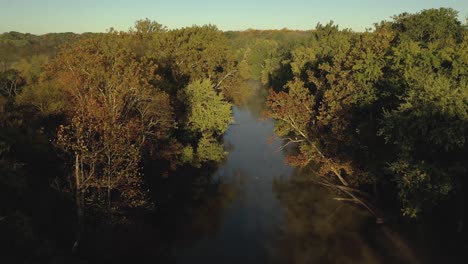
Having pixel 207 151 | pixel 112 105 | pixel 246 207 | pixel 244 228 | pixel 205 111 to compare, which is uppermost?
pixel 112 105

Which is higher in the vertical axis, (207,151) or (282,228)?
(207,151)

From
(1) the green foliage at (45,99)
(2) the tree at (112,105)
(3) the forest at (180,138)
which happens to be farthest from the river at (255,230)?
(1) the green foliage at (45,99)

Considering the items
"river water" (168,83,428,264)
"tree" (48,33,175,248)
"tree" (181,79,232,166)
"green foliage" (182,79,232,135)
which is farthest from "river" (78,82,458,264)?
"green foliage" (182,79,232,135)

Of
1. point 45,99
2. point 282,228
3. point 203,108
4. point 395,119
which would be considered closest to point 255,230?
point 282,228

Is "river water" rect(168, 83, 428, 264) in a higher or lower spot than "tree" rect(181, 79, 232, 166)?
lower

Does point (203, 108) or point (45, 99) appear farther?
point (203, 108)

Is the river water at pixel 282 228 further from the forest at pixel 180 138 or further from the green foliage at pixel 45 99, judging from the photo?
the green foliage at pixel 45 99

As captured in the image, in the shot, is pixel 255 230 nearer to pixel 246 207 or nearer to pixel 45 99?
pixel 246 207

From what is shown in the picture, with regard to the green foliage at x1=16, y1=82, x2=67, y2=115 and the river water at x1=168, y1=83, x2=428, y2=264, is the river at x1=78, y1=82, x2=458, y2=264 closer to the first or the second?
the river water at x1=168, y1=83, x2=428, y2=264
